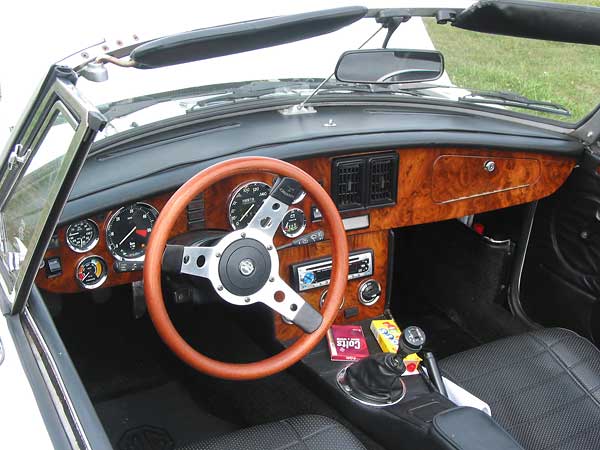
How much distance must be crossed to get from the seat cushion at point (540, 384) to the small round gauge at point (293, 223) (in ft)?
2.53

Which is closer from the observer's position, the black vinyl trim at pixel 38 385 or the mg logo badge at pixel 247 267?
the black vinyl trim at pixel 38 385

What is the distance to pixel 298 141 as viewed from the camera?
250cm

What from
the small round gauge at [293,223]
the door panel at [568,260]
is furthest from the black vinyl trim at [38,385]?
the door panel at [568,260]

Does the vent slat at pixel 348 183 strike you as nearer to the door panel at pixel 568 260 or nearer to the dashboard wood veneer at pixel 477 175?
the dashboard wood veneer at pixel 477 175

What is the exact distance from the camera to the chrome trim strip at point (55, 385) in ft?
4.32

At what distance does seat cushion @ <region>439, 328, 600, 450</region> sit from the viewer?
2.37m

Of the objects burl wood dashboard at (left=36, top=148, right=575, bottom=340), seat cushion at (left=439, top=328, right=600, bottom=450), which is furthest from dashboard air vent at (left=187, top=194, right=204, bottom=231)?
seat cushion at (left=439, top=328, right=600, bottom=450)

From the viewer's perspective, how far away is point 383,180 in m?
2.77

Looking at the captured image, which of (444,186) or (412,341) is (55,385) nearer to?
(412,341)

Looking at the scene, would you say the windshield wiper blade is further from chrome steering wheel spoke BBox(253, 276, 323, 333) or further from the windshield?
chrome steering wheel spoke BBox(253, 276, 323, 333)

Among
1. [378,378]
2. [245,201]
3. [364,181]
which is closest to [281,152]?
[245,201]

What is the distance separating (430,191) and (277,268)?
998 millimetres

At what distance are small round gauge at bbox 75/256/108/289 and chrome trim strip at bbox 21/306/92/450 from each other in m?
0.72

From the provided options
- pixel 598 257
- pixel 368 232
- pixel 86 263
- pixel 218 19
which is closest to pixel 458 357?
pixel 368 232
